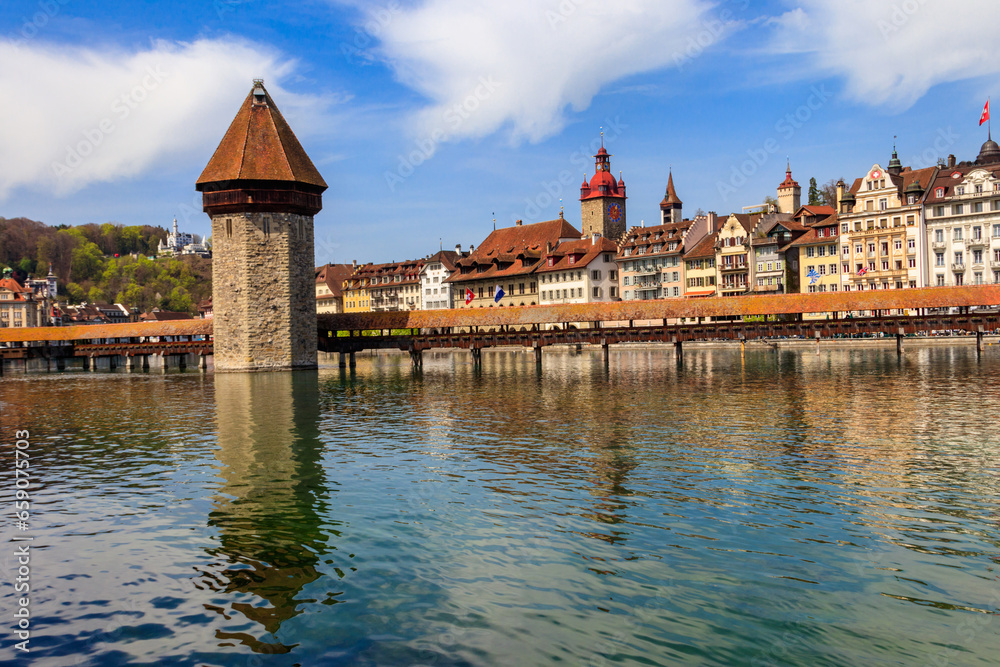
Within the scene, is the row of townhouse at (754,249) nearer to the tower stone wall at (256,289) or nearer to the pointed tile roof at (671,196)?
the pointed tile roof at (671,196)

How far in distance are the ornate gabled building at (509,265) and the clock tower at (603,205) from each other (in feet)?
18.7

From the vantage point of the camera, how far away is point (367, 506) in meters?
12.6

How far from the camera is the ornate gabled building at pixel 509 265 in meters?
89.6

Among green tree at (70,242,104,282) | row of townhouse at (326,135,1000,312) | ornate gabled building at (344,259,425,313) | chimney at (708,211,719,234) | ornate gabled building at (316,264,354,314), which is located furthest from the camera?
green tree at (70,242,104,282)

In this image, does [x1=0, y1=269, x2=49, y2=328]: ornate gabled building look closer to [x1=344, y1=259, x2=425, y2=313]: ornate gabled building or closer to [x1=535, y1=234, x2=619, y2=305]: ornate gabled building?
[x1=344, y1=259, x2=425, y2=313]: ornate gabled building

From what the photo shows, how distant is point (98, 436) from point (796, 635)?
18.6m

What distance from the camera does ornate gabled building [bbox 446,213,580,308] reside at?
89.6 m

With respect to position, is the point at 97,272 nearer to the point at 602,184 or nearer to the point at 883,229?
the point at 602,184

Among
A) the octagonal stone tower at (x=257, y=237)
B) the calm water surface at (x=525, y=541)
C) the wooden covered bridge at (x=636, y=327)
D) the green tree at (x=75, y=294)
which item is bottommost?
the calm water surface at (x=525, y=541)

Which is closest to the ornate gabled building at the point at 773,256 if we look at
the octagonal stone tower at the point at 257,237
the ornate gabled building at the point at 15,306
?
the octagonal stone tower at the point at 257,237

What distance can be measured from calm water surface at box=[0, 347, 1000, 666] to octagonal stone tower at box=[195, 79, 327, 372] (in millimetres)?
23314

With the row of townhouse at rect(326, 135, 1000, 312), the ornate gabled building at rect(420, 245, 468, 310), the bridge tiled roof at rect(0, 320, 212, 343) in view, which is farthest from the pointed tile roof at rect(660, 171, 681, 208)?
the bridge tiled roof at rect(0, 320, 212, 343)

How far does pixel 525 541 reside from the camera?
33.8 feet

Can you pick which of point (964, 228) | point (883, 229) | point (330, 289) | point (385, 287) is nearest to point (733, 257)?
point (883, 229)
